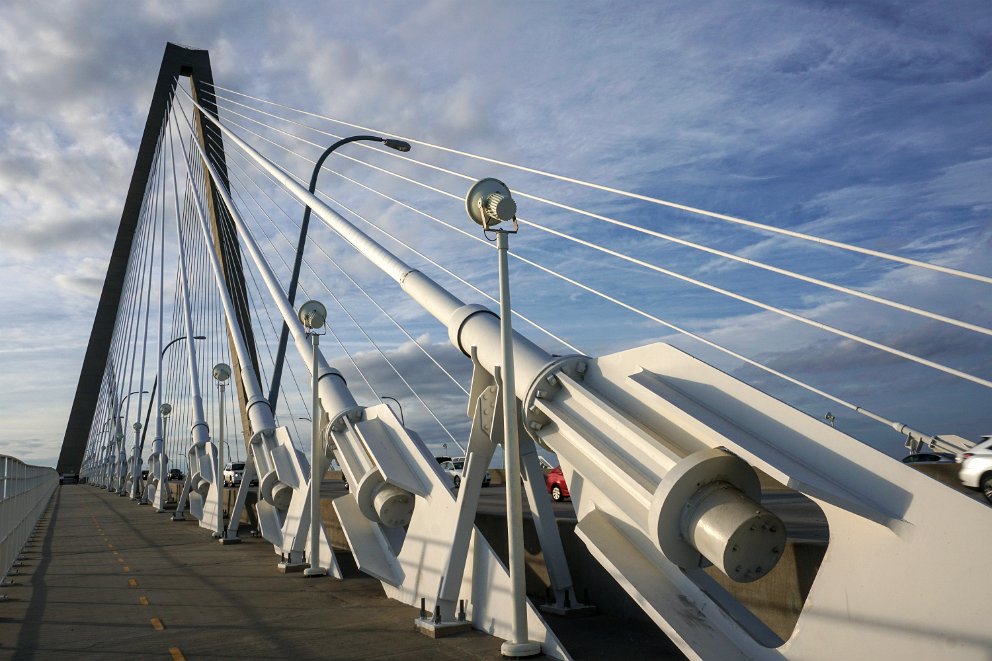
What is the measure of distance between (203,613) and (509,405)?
6188mm

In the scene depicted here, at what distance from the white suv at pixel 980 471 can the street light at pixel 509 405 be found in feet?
45.4

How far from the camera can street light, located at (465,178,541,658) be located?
8180 millimetres

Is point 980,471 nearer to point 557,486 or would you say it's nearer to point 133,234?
point 557,486

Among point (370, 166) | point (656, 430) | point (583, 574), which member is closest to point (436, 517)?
point (583, 574)

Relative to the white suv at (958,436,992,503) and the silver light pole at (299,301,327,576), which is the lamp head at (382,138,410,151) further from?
the white suv at (958,436,992,503)

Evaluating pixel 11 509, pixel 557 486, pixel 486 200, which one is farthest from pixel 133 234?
pixel 486 200

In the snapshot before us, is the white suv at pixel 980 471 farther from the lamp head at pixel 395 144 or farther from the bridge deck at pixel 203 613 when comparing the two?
the lamp head at pixel 395 144

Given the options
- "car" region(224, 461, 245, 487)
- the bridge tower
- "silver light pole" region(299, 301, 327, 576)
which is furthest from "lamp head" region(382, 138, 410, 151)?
"car" region(224, 461, 245, 487)

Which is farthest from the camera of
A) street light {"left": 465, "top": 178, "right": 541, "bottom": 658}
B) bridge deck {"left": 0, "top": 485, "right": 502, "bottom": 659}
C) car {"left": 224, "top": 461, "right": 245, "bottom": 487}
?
car {"left": 224, "top": 461, "right": 245, "bottom": 487}

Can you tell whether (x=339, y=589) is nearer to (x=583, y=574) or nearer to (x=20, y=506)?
(x=583, y=574)

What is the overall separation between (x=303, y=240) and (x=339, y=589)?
9.49 meters

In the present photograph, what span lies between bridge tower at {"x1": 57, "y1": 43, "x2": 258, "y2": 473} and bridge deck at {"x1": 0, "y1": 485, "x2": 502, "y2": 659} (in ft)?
21.4

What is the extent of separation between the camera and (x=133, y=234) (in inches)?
2318

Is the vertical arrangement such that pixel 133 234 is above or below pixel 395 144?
above
